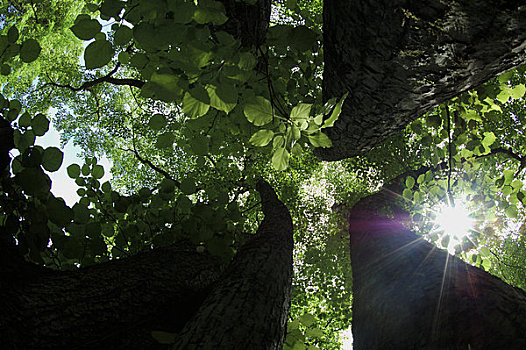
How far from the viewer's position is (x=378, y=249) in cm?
240

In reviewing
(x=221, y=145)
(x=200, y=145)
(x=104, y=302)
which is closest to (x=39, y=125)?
(x=200, y=145)

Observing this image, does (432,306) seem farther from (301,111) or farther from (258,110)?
(258,110)

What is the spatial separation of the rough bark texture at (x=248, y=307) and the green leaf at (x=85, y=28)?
1428mm

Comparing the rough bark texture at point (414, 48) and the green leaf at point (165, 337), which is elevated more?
the rough bark texture at point (414, 48)

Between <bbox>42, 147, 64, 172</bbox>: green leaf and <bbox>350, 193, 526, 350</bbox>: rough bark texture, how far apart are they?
2078 millimetres

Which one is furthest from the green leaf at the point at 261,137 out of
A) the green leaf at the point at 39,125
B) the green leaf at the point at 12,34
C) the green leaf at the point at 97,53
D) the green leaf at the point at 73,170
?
the green leaf at the point at 73,170

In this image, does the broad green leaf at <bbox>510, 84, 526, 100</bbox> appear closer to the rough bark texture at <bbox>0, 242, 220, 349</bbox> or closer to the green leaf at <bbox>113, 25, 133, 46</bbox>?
the green leaf at <bbox>113, 25, 133, 46</bbox>

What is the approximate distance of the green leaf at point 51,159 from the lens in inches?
67.7

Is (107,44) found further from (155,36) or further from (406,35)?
(406,35)

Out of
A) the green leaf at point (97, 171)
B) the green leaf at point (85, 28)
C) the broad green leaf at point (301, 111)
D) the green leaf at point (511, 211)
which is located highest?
the green leaf at point (511, 211)

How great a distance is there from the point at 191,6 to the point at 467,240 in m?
4.47

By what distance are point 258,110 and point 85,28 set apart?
2.36 feet

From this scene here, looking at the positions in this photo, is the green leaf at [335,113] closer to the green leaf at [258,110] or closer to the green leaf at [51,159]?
the green leaf at [258,110]

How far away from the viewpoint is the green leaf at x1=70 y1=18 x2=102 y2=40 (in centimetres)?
103
